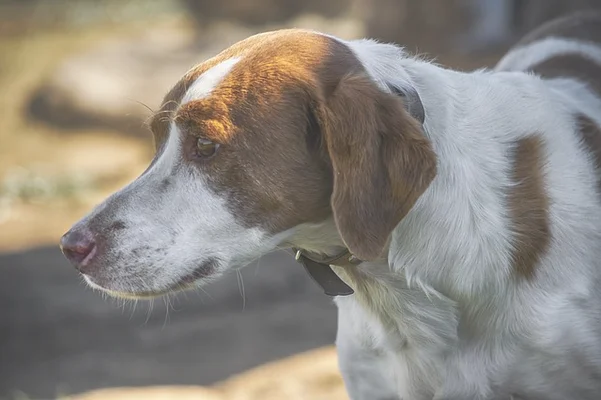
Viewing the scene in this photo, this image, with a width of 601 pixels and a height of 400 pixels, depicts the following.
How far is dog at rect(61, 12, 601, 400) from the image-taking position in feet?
9.31

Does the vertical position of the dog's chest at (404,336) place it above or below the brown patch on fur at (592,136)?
below

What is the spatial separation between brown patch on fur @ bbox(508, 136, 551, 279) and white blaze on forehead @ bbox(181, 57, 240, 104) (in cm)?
87

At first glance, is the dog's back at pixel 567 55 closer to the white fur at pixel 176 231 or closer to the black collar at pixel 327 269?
the black collar at pixel 327 269

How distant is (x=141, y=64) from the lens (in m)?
11.1

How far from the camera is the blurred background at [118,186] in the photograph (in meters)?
5.59

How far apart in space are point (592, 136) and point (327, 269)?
92cm

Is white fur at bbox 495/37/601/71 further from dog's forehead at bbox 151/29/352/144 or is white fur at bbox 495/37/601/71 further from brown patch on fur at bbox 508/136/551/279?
dog's forehead at bbox 151/29/352/144

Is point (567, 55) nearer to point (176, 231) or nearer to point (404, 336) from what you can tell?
point (404, 336)

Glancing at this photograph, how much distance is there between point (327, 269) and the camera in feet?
10.5

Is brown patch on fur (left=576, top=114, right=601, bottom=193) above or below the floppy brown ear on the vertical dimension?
below

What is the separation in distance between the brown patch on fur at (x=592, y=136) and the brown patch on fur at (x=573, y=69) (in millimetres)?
385

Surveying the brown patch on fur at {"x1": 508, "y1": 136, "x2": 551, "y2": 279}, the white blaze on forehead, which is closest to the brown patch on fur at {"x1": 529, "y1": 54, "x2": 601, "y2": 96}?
the brown patch on fur at {"x1": 508, "y1": 136, "x2": 551, "y2": 279}

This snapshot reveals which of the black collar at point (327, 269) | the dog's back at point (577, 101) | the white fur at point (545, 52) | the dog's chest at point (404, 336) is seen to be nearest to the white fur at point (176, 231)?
the black collar at point (327, 269)

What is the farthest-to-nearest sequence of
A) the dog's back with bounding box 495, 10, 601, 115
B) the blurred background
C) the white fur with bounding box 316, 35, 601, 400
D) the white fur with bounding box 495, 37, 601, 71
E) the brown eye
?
the blurred background
the white fur with bounding box 495, 37, 601, 71
the dog's back with bounding box 495, 10, 601, 115
the white fur with bounding box 316, 35, 601, 400
the brown eye
